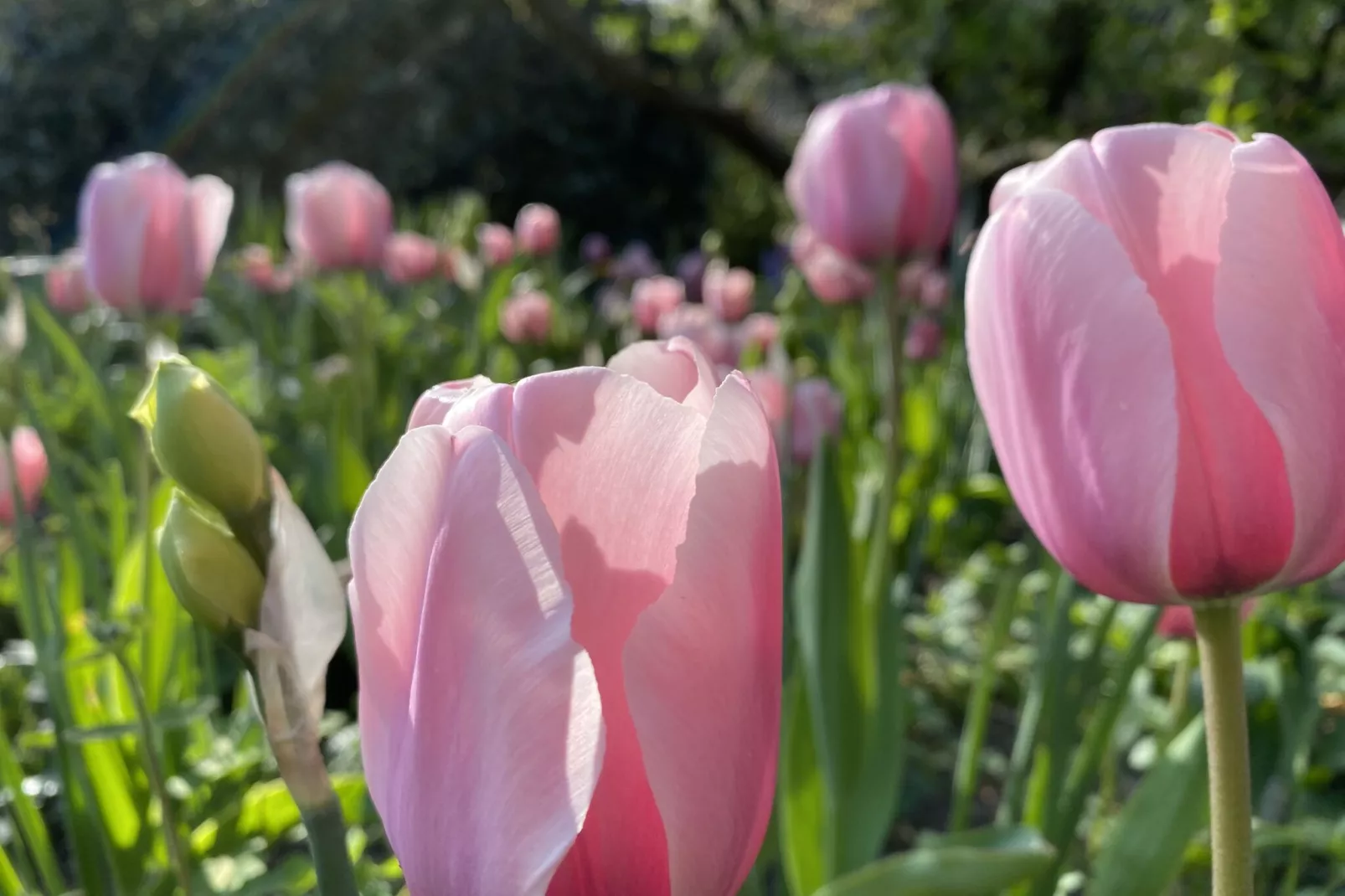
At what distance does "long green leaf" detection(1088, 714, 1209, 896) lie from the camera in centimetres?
56

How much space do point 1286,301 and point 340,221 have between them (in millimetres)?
1689

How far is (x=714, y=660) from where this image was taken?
0.95 ft

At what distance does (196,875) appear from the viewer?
66 cm

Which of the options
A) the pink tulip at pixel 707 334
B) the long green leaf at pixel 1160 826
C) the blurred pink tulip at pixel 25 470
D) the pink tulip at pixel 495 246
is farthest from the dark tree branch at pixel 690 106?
the long green leaf at pixel 1160 826

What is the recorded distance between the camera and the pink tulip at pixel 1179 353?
336 mm


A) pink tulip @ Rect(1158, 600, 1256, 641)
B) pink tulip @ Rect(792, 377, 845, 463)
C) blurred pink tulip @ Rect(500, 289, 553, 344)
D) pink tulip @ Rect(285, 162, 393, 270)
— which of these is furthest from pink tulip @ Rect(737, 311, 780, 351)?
pink tulip @ Rect(1158, 600, 1256, 641)

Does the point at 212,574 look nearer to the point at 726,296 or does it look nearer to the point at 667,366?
the point at 667,366

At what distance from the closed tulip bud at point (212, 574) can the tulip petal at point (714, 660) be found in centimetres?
13

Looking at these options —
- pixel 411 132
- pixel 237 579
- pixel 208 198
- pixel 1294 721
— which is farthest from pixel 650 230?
pixel 237 579

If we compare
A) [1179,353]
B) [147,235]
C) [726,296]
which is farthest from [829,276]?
[1179,353]

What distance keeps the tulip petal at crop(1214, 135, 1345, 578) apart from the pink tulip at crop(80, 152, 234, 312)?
109 cm

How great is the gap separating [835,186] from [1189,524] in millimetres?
833

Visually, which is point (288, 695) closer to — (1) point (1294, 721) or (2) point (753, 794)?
(2) point (753, 794)

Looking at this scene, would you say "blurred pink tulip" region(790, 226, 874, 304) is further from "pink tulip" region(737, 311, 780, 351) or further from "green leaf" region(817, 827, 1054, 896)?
"green leaf" region(817, 827, 1054, 896)
